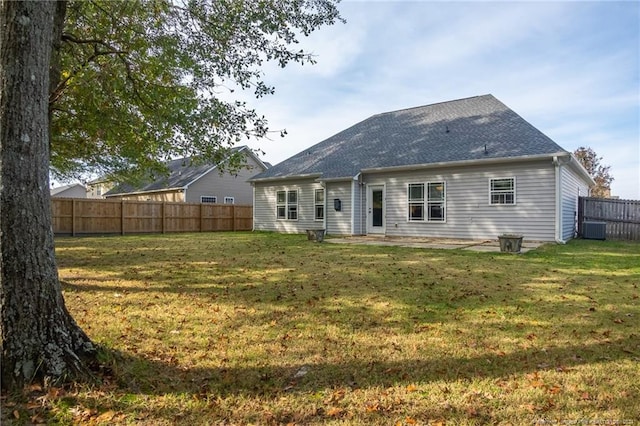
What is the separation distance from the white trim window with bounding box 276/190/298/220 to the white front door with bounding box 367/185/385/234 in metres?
4.15

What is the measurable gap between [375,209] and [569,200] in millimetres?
7055

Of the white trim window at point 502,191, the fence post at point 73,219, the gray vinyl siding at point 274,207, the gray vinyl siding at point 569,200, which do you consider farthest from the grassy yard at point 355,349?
the fence post at point 73,219

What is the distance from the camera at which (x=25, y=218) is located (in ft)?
8.71

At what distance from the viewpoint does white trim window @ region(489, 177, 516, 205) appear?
12516 millimetres

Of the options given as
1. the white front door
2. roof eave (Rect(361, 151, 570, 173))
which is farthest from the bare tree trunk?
the white front door

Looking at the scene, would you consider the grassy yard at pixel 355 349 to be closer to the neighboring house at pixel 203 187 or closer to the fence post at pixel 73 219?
the fence post at pixel 73 219

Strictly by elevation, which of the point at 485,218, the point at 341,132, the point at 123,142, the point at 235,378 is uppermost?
the point at 341,132

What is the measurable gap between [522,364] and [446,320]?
1.18m

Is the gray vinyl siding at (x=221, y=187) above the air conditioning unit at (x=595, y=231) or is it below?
above

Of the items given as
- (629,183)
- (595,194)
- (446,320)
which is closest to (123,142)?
(446,320)

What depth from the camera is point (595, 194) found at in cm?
2975

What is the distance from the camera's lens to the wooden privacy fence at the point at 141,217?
1794cm

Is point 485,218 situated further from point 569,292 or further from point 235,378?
point 235,378

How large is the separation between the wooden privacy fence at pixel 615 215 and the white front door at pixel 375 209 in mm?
7924
